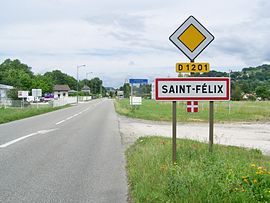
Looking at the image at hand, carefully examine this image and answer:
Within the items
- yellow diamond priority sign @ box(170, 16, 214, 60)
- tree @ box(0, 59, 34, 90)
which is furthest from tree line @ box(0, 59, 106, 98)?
yellow diamond priority sign @ box(170, 16, 214, 60)

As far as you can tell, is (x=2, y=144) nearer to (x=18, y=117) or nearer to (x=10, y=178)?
(x=10, y=178)

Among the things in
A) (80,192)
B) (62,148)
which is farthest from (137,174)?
(62,148)

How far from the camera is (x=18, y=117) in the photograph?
2792 cm

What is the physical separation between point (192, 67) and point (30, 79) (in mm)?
82603

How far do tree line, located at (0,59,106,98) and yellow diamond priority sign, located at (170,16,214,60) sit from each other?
197ft

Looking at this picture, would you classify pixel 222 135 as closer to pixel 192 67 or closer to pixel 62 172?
pixel 192 67

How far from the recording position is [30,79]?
85.0 meters

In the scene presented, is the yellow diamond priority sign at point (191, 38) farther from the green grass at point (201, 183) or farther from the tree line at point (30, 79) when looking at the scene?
the tree line at point (30, 79)

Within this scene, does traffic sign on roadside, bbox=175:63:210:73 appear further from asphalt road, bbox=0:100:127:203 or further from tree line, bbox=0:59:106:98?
tree line, bbox=0:59:106:98

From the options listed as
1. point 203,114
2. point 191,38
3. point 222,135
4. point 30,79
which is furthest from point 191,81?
point 30,79

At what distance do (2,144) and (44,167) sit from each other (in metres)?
4.59

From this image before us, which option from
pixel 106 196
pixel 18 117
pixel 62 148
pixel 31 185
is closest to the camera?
pixel 106 196

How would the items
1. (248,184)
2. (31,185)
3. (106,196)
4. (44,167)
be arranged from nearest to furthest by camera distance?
1. (248,184)
2. (106,196)
3. (31,185)
4. (44,167)

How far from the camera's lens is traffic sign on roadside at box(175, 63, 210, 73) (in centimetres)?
738
